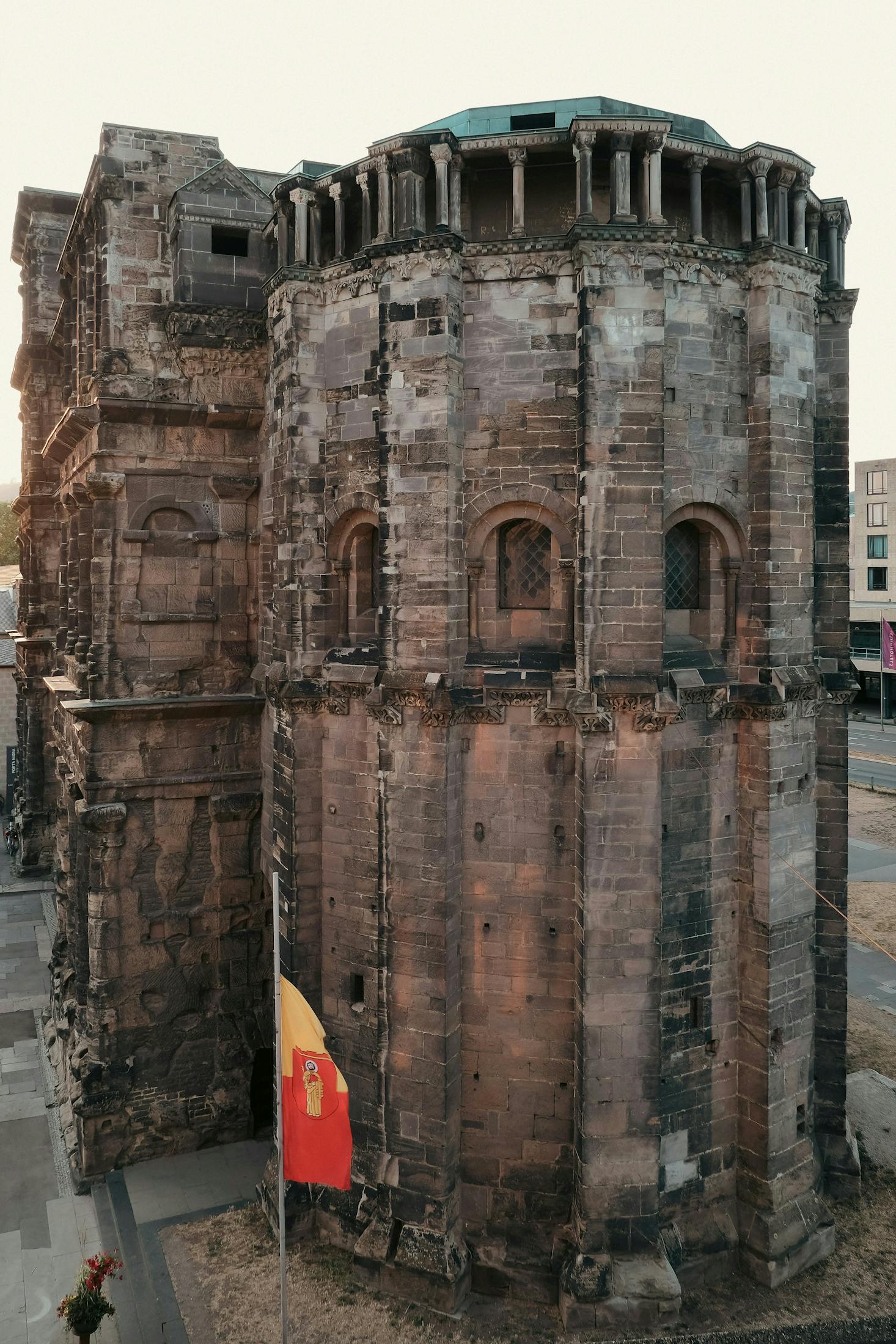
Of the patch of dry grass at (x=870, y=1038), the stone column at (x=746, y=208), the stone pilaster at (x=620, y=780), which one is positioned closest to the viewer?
the stone pilaster at (x=620, y=780)

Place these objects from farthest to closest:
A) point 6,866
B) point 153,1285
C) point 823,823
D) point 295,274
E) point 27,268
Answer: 1. point 6,866
2. point 27,268
3. point 823,823
4. point 295,274
5. point 153,1285

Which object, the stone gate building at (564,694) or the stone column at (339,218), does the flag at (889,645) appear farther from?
the stone column at (339,218)

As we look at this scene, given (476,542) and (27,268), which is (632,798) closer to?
(476,542)

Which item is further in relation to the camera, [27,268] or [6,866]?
[6,866]

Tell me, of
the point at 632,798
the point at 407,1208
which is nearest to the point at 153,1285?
the point at 407,1208

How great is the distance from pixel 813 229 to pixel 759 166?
2.27 m

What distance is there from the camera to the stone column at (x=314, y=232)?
17.0m

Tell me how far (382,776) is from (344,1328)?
8477 mm

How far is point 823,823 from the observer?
1833 cm

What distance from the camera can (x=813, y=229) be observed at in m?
17.3

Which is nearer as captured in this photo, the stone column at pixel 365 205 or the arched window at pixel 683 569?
the stone column at pixel 365 205

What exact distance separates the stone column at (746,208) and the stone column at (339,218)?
265 inches

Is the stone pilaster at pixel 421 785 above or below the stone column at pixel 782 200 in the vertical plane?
below

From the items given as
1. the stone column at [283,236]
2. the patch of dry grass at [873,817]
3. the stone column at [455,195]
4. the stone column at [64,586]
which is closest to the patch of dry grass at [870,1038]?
the patch of dry grass at [873,817]
